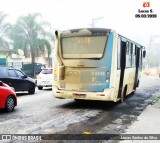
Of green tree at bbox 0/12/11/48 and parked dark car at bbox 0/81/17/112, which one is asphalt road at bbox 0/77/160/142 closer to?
parked dark car at bbox 0/81/17/112

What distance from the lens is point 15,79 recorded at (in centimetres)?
1705

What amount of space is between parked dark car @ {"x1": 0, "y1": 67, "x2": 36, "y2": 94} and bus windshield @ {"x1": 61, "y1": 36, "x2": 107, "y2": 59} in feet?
16.9

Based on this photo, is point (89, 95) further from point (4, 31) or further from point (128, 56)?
point (4, 31)

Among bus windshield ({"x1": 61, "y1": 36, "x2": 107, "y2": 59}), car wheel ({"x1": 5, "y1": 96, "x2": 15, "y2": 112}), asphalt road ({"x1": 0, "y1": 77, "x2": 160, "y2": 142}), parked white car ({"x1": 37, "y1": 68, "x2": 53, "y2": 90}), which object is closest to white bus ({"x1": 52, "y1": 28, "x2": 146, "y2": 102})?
bus windshield ({"x1": 61, "y1": 36, "x2": 107, "y2": 59})

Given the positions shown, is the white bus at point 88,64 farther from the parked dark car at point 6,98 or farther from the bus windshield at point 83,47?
the parked dark car at point 6,98

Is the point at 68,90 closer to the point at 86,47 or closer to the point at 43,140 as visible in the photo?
the point at 86,47

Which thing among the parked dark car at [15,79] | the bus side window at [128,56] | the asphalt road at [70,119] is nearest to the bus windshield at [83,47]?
the asphalt road at [70,119]

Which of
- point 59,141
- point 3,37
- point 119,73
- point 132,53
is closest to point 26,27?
point 3,37

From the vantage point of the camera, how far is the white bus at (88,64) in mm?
11742

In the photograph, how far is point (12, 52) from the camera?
41594 mm

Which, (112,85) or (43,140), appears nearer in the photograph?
(43,140)

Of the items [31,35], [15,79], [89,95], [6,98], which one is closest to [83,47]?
[89,95]

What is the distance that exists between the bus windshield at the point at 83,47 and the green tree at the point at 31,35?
→ 93.0 ft

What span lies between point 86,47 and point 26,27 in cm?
3035
